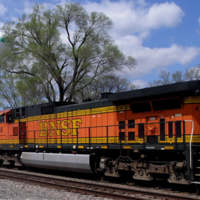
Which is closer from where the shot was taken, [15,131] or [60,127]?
[60,127]

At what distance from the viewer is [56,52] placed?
27.2m

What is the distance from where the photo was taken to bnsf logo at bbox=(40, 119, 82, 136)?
14338 mm

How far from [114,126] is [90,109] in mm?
1680

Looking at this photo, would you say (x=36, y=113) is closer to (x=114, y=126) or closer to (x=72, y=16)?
(x=114, y=126)

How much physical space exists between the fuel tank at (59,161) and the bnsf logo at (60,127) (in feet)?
3.50

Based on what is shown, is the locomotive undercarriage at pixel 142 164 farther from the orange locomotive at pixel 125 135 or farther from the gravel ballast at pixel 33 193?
Result: the gravel ballast at pixel 33 193

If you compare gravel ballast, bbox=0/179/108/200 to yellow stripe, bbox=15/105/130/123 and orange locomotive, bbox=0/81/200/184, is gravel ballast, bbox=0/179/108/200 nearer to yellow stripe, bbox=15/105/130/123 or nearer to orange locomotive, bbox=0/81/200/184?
orange locomotive, bbox=0/81/200/184

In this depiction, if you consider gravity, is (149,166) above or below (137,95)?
below

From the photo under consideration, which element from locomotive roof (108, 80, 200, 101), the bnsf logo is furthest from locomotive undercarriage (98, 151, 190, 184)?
the bnsf logo

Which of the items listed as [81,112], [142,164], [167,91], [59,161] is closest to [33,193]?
[142,164]

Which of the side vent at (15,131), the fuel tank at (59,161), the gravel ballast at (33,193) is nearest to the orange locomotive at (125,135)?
the fuel tank at (59,161)

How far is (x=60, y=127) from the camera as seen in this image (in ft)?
49.6

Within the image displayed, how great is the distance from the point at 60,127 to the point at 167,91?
6.58 meters

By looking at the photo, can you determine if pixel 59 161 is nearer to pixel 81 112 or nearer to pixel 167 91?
pixel 81 112
